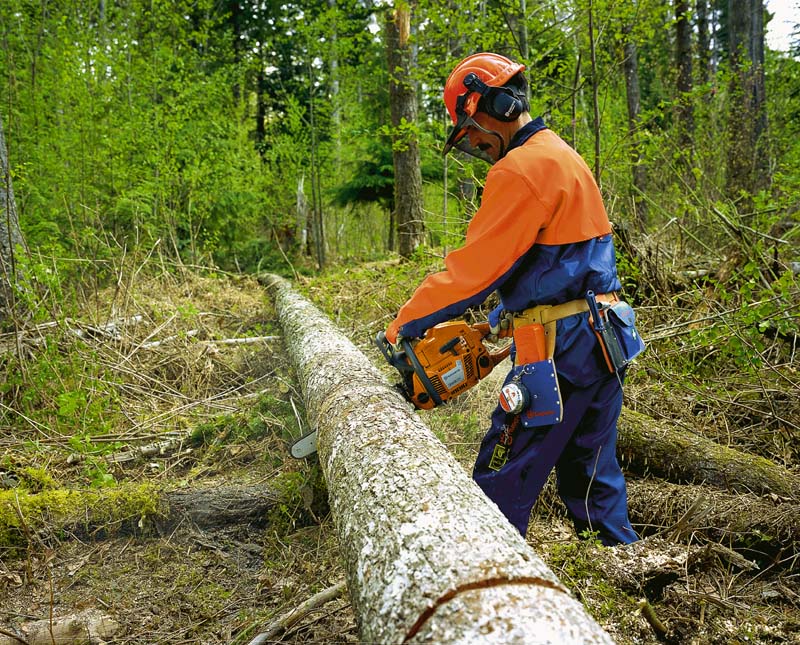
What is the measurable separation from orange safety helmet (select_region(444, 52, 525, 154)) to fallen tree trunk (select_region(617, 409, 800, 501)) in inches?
81.7

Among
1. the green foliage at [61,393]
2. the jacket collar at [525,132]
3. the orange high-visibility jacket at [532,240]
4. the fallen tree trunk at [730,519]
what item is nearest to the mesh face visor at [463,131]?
the jacket collar at [525,132]

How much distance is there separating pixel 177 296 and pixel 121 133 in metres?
3.02

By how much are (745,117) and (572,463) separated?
27.7 ft

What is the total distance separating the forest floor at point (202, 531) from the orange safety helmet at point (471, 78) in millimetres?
1959

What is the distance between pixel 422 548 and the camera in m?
1.63

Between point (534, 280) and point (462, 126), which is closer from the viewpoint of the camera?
point (534, 280)

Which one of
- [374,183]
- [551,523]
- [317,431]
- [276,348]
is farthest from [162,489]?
[374,183]

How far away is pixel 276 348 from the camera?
19.9 ft

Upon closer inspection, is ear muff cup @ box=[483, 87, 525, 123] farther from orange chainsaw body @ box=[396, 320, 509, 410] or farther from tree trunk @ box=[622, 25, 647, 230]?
tree trunk @ box=[622, 25, 647, 230]

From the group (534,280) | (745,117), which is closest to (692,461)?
(534,280)

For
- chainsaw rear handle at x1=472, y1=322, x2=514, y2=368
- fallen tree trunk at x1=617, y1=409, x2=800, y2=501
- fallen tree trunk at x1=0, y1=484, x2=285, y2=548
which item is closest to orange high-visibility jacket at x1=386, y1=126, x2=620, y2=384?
chainsaw rear handle at x1=472, y1=322, x2=514, y2=368

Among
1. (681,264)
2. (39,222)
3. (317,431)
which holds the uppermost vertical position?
(39,222)

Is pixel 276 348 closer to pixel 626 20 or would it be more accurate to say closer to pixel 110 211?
pixel 110 211

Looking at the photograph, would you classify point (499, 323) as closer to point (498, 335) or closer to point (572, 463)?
point (498, 335)
